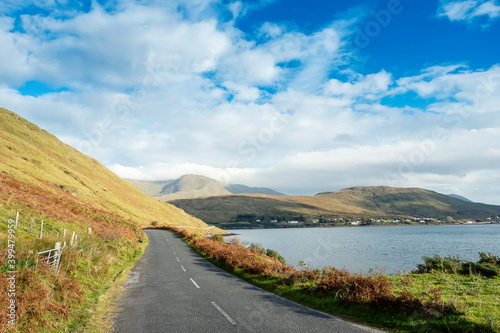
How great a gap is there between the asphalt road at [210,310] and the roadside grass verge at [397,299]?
890 mm

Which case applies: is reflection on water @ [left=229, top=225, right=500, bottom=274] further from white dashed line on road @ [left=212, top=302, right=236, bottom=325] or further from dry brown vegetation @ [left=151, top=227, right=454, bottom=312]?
white dashed line on road @ [left=212, top=302, right=236, bottom=325]

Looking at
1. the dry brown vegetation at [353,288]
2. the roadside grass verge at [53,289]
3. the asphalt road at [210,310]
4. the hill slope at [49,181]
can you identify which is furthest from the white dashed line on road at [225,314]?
the hill slope at [49,181]

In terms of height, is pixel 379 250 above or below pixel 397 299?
below

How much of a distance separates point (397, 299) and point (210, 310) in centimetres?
673

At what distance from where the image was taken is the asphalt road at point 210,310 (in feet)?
28.1

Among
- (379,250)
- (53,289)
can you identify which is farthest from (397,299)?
(379,250)

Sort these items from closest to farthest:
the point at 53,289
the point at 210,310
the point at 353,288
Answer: the point at 53,289
the point at 210,310
the point at 353,288

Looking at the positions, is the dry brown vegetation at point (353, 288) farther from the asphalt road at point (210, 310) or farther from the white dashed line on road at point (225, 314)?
the white dashed line on road at point (225, 314)

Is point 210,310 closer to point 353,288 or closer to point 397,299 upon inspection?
point 353,288

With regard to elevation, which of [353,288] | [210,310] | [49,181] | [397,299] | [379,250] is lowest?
[379,250]

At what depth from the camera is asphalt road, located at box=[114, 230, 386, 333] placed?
28.1 ft

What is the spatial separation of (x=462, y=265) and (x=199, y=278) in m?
17.0

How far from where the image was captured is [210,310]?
10156 mm

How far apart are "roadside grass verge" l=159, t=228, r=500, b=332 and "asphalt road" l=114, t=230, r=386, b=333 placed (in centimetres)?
89
